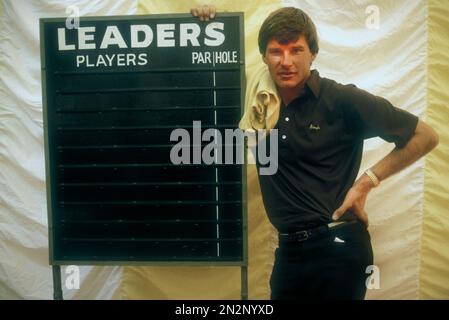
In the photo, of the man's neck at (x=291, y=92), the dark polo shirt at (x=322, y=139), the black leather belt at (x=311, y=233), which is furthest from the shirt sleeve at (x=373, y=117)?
the black leather belt at (x=311, y=233)

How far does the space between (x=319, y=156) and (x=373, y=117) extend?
250 mm

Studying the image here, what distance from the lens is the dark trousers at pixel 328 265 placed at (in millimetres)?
1649

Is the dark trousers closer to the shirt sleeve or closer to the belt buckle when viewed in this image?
the belt buckle

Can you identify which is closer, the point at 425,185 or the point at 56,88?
the point at 56,88

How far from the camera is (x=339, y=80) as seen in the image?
1984 millimetres

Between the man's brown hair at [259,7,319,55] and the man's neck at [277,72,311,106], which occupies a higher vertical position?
the man's brown hair at [259,7,319,55]

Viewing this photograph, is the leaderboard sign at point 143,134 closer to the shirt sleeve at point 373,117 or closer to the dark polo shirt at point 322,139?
the dark polo shirt at point 322,139

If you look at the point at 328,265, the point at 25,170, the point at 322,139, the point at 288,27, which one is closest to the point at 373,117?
the point at 322,139

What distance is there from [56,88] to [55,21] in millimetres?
281

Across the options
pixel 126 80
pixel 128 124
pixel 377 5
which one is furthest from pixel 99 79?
pixel 377 5

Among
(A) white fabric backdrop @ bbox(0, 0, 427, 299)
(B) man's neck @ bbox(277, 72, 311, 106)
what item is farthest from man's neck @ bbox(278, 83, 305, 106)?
(A) white fabric backdrop @ bbox(0, 0, 427, 299)

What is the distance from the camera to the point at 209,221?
181cm

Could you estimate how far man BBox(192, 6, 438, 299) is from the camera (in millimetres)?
1635
